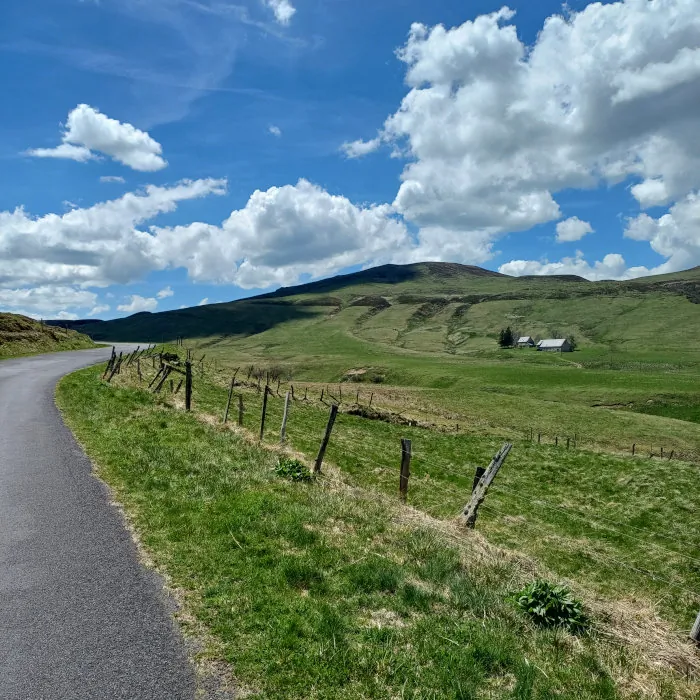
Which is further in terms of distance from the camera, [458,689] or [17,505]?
[17,505]

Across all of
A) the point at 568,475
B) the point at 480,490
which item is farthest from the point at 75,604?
the point at 568,475

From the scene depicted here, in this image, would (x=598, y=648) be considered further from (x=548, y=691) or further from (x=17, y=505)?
(x=17, y=505)

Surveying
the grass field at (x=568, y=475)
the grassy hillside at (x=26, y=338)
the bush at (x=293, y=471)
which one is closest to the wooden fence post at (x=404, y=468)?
the grass field at (x=568, y=475)

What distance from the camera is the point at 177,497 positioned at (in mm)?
13570

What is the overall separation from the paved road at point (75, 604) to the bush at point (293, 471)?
18.2ft

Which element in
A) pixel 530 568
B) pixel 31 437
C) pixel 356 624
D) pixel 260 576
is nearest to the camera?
pixel 356 624

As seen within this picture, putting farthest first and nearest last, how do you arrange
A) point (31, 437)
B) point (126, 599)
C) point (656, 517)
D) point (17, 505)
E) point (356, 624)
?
point (656, 517) < point (31, 437) < point (17, 505) < point (126, 599) < point (356, 624)

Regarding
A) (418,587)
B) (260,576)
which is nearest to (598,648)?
(418,587)

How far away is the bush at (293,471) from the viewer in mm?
17188

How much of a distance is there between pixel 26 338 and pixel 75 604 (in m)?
69.1

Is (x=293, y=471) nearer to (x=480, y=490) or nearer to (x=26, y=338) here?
(x=480, y=490)

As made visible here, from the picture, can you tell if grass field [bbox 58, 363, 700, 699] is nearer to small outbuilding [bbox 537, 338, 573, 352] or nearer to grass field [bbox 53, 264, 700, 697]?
grass field [bbox 53, 264, 700, 697]

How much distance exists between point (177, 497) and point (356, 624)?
7332 millimetres

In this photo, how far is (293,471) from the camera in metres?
17.4
